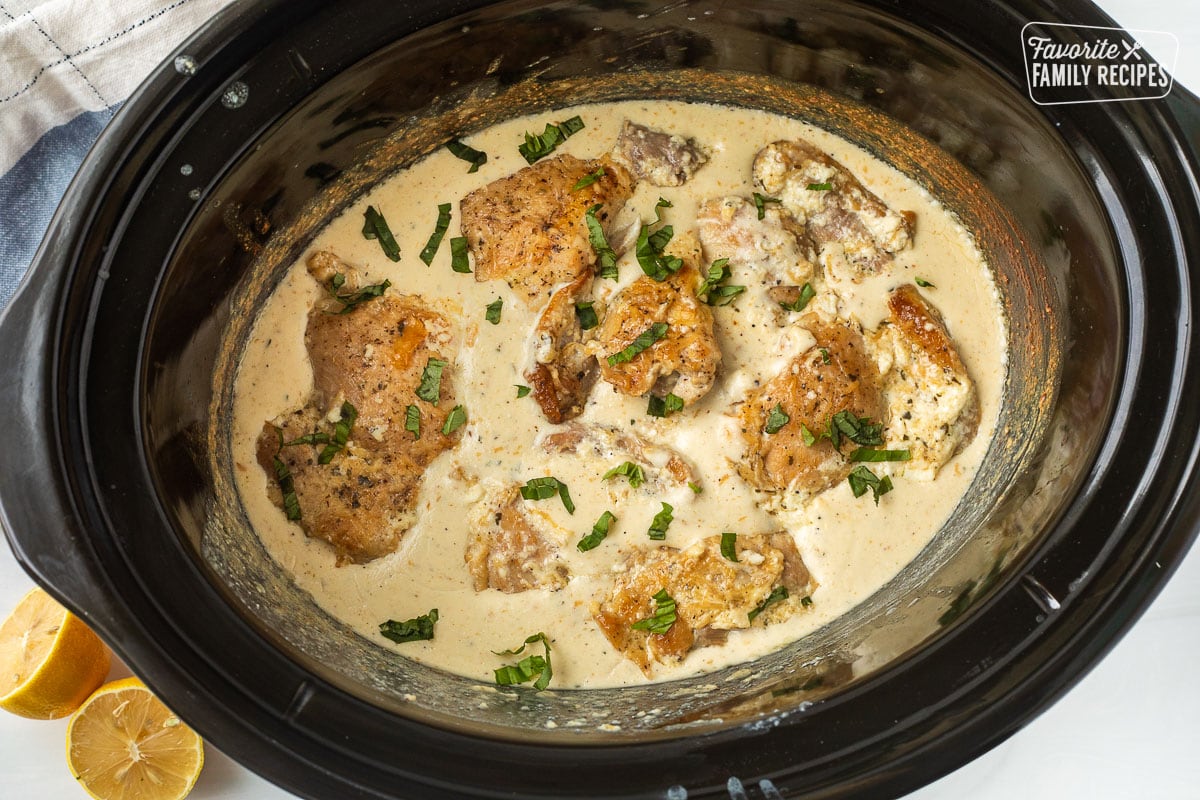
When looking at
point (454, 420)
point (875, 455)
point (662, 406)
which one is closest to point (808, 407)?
point (875, 455)

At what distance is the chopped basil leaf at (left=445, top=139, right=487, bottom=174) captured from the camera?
2.60 metres

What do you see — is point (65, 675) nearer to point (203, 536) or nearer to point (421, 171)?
point (203, 536)

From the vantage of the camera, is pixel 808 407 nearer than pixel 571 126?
Yes

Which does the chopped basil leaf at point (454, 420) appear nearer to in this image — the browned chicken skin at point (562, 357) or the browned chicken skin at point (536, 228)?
the browned chicken skin at point (562, 357)

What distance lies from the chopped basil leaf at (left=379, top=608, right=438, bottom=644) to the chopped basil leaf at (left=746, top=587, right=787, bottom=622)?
2.73ft

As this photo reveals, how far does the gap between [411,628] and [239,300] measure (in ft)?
3.11

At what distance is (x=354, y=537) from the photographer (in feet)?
8.21

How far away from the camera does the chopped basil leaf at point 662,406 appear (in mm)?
2492

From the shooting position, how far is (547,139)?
262cm

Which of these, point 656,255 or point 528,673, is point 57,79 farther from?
point 528,673

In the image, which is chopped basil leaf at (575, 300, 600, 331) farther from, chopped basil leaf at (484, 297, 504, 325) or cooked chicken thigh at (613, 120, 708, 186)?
cooked chicken thigh at (613, 120, 708, 186)

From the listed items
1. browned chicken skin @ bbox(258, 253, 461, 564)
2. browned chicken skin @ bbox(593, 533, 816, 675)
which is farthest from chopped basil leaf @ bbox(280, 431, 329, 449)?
browned chicken skin @ bbox(593, 533, 816, 675)

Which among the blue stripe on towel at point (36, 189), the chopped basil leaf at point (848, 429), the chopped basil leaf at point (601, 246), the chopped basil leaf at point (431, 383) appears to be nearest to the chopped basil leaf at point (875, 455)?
the chopped basil leaf at point (848, 429)

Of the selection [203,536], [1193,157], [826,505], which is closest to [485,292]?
[203,536]
